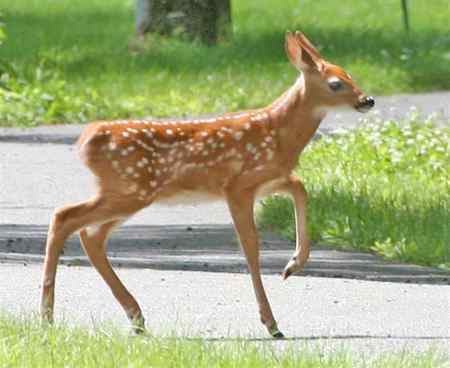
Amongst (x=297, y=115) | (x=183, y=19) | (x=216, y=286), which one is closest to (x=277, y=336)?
(x=297, y=115)

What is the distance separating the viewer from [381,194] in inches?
581

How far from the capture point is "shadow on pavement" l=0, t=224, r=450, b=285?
12.5m

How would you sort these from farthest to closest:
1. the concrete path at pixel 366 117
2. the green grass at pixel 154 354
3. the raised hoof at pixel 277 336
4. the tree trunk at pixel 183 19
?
the tree trunk at pixel 183 19 → the concrete path at pixel 366 117 → the raised hoof at pixel 277 336 → the green grass at pixel 154 354

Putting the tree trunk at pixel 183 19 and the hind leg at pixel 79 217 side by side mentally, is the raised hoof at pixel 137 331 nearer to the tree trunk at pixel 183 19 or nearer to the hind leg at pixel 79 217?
the hind leg at pixel 79 217

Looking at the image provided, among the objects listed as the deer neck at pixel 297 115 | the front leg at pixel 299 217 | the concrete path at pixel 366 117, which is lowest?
the concrete path at pixel 366 117

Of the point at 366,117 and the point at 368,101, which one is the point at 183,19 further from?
the point at 368,101

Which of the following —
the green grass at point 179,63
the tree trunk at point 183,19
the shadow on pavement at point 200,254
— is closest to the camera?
the shadow on pavement at point 200,254

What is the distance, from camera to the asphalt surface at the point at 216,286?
1030 centimetres

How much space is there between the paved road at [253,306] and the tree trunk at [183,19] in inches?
645

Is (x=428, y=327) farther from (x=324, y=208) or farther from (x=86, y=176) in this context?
(x=86, y=176)

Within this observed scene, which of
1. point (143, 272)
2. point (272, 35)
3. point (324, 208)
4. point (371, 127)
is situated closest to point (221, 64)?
point (272, 35)

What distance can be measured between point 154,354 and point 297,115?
2180mm

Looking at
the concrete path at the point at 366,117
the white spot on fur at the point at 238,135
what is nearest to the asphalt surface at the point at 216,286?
the white spot on fur at the point at 238,135

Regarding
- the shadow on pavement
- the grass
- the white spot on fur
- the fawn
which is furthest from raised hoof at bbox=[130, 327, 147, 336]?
the grass
